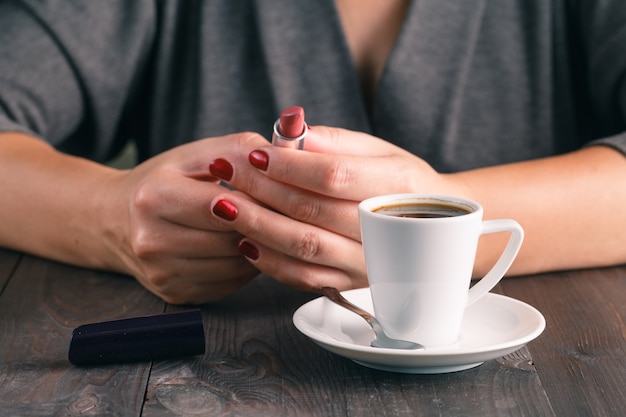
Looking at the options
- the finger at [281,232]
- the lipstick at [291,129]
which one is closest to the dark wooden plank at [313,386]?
the finger at [281,232]

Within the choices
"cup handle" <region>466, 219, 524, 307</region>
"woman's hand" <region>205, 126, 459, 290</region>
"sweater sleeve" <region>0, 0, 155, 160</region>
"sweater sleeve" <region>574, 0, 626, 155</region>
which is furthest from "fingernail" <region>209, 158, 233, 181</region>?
"sweater sleeve" <region>574, 0, 626, 155</region>

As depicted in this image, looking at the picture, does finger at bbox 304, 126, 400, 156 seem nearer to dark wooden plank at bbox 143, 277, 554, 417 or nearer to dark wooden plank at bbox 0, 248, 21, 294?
dark wooden plank at bbox 143, 277, 554, 417

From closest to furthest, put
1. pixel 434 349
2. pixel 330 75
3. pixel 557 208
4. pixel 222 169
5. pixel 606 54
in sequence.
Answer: pixel 434 349
pixel 222 169
pixel 557 208
pixel 606 54
pixel 330 75

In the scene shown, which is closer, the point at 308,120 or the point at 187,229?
the point at 187,229

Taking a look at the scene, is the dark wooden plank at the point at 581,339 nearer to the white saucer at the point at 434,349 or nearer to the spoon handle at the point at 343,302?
the white saucer at the point at 434,349

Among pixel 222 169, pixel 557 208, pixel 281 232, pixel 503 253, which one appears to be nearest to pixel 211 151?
pixel 222 169

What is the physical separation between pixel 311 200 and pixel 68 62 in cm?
65

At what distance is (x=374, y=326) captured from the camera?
0.76 metres

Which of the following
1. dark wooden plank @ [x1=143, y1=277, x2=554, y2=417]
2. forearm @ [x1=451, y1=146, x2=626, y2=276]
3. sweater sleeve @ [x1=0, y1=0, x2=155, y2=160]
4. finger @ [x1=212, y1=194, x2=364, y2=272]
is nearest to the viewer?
dark wooden plank @ [x1=143, y1=277, x2=554, y2=417]

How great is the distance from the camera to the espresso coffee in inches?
28.9

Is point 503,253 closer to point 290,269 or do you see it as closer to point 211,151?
point 290,269

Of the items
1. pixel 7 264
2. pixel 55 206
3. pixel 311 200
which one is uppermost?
pixel 311 200

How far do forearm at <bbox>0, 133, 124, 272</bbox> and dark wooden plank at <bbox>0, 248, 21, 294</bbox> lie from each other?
0.6 inches

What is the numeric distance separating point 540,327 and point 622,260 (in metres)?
0.40
